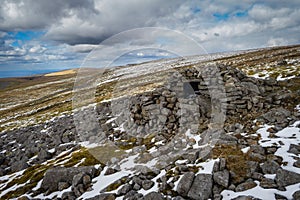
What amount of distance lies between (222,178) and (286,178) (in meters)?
2.49

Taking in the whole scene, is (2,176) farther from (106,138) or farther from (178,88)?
(178,88)

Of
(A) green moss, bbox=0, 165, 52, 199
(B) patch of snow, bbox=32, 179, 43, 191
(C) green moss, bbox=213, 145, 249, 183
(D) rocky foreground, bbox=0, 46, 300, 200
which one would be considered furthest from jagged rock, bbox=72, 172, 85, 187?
(C) green moss, bbox=213, 145, 249, 183

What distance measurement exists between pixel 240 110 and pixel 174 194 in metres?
9.40

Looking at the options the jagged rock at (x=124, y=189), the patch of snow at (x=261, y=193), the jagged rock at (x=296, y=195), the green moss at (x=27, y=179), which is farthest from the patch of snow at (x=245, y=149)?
the green moss at (x=27, y=179)

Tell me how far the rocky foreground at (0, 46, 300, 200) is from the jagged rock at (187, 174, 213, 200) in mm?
42

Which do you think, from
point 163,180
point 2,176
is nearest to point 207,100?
point 163,180

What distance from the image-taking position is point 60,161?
1587 cm

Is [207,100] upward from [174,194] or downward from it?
upward

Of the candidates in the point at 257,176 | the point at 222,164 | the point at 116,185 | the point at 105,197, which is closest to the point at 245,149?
the point at 222,164

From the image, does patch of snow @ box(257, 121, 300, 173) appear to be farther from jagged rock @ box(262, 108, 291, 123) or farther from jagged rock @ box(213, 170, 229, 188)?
jagged rock @ box(213, 170, 229, 188)

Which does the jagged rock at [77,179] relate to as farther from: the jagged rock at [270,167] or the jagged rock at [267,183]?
the jagged rock at [270,167]

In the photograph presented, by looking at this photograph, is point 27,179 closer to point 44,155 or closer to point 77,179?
point 44,155

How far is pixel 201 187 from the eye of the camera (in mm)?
8945

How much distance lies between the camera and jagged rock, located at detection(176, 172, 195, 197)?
30.0ft
